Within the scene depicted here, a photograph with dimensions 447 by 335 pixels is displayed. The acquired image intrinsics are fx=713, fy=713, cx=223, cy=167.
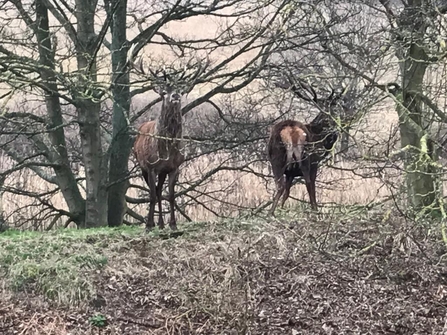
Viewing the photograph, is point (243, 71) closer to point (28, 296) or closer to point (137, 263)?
point (137, 263)

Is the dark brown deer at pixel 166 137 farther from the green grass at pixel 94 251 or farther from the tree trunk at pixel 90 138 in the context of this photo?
the tree trunk at pixel 90 138

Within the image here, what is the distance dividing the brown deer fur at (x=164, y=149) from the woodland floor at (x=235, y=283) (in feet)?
4.15

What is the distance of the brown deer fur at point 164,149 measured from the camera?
9352 millimetres

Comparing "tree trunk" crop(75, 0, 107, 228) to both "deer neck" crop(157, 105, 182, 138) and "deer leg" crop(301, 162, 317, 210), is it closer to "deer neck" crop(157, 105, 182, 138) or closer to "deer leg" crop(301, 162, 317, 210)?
"deer neck" crop(157, 105, 182, 138)

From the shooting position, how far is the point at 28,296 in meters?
7.24

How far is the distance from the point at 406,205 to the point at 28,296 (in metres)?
4.42

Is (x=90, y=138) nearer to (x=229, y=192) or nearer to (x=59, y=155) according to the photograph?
(x=59, y=155)

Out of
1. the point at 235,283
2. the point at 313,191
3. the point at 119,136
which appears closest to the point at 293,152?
the point at 313,191

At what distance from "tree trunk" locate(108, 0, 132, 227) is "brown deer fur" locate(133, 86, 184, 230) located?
157cm

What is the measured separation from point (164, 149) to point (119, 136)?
2.64 m

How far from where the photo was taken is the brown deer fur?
9.35 m

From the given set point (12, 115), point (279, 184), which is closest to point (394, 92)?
point (279, 184)

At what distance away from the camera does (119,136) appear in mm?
12055

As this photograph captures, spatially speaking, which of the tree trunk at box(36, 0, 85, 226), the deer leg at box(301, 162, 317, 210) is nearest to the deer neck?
the deer leg at box(301, 162, 317, 210)
